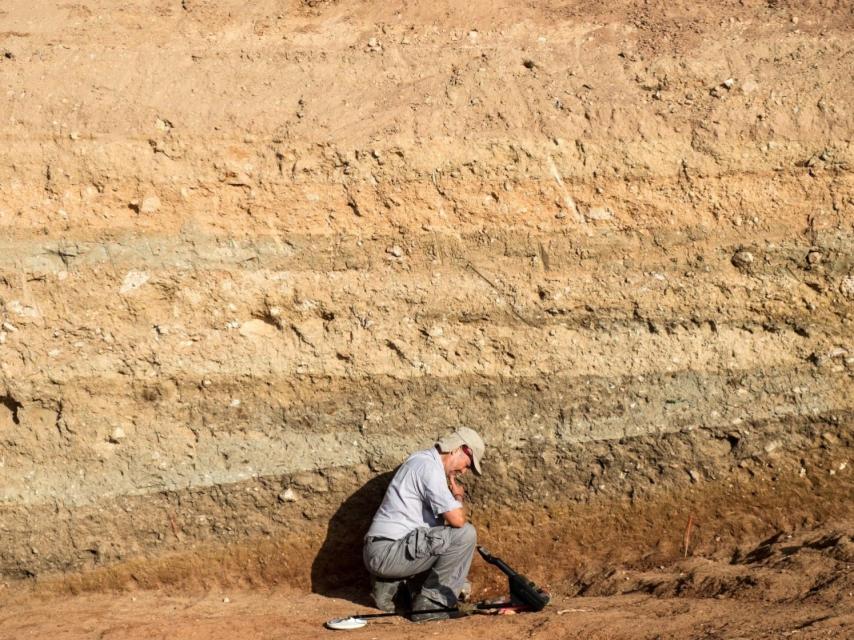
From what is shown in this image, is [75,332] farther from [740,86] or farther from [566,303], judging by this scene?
[740,86]

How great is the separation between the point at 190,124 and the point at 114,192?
523 mm

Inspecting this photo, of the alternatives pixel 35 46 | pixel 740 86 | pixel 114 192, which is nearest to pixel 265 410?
pixel 114 192

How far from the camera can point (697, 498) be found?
16.4 ft

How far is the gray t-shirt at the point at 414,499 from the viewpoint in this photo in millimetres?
4637

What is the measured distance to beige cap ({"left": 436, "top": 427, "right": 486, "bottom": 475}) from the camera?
4715 mm

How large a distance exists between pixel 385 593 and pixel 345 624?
0.41m

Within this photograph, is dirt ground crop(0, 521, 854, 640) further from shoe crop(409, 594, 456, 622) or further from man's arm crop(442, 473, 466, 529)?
man's arm crop(442, 473, 466, 529)

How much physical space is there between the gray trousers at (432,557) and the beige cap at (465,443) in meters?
0.33

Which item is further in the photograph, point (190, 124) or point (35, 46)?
point (35, 46)

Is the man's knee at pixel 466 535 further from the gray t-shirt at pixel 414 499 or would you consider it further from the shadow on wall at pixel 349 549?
the shadow on wall at pixel 349 549

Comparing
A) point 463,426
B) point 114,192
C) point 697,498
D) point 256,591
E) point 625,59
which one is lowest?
point 256,591

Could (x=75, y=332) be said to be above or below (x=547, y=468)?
above

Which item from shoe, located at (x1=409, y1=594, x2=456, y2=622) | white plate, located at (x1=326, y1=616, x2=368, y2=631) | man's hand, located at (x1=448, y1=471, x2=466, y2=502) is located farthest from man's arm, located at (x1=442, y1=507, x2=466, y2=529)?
white plate, located at (x1=326, y1=616, x2=368, y2=631)

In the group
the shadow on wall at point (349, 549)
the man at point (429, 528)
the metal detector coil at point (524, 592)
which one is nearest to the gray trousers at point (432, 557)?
the man at point (429, 528)
